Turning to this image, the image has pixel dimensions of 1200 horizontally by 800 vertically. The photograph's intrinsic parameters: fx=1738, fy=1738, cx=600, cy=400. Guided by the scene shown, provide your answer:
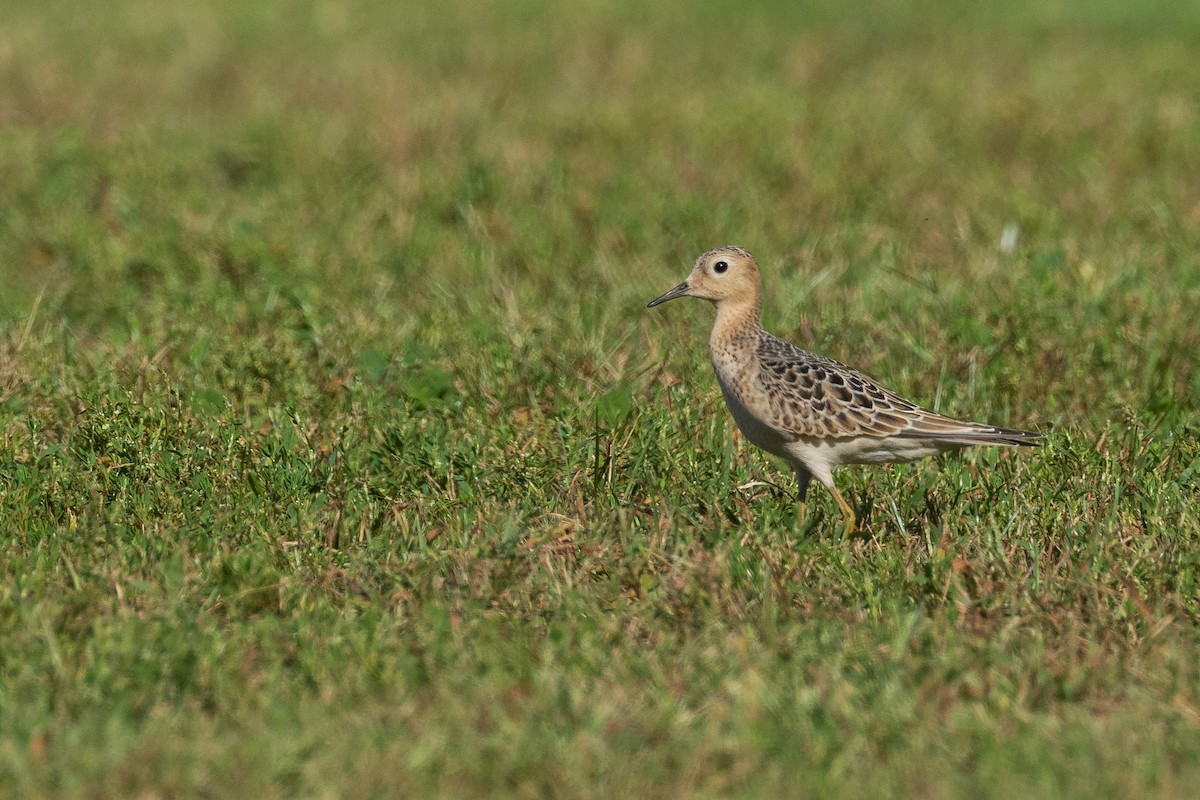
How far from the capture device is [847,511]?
231 inches

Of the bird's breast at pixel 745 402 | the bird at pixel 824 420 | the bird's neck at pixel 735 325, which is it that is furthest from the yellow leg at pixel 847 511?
the bird's neck at pixel 735 325

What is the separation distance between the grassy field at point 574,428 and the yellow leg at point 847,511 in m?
0.06

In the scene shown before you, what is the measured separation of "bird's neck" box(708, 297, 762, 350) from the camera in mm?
6453

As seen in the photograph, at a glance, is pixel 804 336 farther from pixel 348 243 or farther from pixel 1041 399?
pixel 348 243

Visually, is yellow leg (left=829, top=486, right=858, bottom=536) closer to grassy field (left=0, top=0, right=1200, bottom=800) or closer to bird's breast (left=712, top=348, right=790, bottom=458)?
grassy field (left=0, top=0, right=1200, bottom=800)

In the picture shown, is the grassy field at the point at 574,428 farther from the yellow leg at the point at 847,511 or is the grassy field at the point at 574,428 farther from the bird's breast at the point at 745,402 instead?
the bird's breast at the point at 745,402

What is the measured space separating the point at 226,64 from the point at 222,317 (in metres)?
5.98

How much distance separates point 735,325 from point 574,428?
29.0 inches

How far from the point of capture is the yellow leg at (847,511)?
575 cm

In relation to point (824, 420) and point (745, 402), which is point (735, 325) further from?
point (824, 420)

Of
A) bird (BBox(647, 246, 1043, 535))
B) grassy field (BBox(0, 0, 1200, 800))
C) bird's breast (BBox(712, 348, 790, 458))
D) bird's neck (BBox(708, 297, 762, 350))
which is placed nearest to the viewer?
grassy field (BBox(0, 0, 1200, 800))

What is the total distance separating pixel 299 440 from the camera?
6504mm

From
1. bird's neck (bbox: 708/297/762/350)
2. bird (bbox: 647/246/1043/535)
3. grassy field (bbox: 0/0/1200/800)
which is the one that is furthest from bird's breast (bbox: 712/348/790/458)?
grassy field (bbox: 0/0/1200/800)

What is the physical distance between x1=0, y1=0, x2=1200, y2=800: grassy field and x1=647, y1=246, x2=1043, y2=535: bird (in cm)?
22
